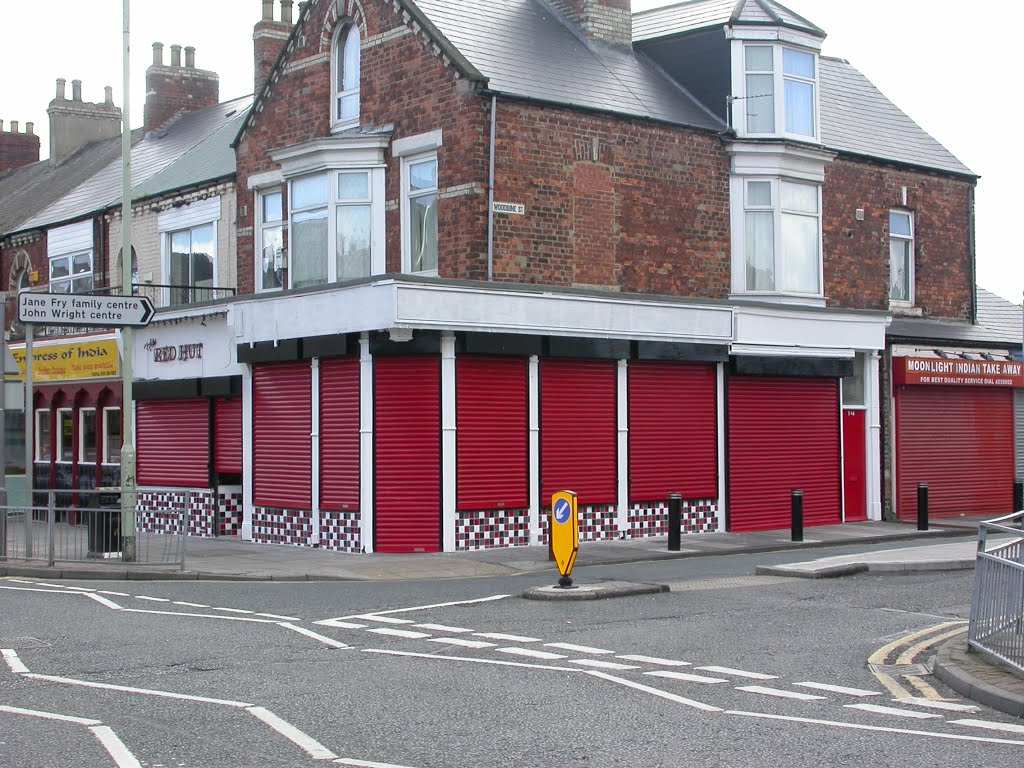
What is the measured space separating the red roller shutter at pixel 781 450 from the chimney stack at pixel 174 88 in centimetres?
1998

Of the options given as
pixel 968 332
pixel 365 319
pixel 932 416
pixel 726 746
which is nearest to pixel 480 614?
pixel 726 746

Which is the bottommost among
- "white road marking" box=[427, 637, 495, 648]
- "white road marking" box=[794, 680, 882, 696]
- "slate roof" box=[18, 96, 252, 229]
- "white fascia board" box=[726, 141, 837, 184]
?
"white road marking" box=[794, 680, 882, 696]

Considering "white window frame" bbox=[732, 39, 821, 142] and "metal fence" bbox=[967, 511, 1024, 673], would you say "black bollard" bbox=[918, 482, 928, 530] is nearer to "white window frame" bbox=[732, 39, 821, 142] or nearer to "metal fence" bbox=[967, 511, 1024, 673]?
"white window frame" bbox=[732, 39, 821, 142]

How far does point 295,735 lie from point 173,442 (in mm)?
18260

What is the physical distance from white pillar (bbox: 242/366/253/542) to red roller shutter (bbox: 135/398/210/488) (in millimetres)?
1542

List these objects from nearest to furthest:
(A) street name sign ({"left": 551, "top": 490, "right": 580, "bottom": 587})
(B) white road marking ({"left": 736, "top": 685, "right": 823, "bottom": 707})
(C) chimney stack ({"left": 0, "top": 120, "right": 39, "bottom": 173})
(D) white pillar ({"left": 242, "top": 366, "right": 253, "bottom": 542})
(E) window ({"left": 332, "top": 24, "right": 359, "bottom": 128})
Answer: (B) white road marking ({"left": 736, "top": 685, "right": 823, "bottom": 707}) < (A) street name sign ({"left": 551, "top": 490, "right": 580, "bottom": 587}) < (D) white pillar ({"left": 242, "top": 366, "right": 253, "bottom": 542}) < (E) window ({"left": 332, "top": 24, "right": 359, "bottom": 128}) < (C) chimney stack ({"left": 0, "top": 120, "right": 39, "bottom": 173})

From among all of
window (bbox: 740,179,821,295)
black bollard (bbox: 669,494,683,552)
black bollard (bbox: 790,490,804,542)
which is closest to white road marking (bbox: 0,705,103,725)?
black bollard (bbox: 669,494,683,552)

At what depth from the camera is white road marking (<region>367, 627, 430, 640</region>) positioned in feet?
39.1

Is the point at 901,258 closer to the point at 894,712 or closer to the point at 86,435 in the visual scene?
the point at 86,435

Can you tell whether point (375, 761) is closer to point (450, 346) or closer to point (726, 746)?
point (726, 746)

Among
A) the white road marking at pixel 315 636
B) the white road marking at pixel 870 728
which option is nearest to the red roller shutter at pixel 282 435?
the white road marking at pixel 315 636

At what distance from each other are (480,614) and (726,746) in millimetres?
6073

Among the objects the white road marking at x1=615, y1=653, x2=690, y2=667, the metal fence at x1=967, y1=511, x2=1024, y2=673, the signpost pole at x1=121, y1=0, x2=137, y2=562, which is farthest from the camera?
the signpost pole at x1=121, y1=0, x2=137, y2=562

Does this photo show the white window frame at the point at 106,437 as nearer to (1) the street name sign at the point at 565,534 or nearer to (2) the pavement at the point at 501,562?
(2) the pavement at the point at 501,562
